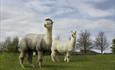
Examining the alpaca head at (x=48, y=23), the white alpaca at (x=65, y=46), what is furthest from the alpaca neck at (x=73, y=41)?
the alpaca head at (x=48, y=23)

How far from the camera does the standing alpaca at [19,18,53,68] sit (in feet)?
57.8

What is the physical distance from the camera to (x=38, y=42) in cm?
1772

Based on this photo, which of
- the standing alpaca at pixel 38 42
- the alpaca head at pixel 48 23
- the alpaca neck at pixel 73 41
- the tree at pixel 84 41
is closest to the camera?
the standing alpaca at pixel 38 42

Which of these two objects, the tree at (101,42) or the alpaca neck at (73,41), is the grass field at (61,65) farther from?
the tree at (101,42)

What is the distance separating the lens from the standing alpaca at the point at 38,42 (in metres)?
17.6

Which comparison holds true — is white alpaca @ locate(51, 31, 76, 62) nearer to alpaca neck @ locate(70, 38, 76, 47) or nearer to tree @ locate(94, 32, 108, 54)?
alpaca neck @ locate(70, 38, 76, 47)

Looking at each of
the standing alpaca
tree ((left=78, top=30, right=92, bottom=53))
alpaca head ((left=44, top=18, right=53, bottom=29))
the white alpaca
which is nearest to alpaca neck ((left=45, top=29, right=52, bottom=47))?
the standing alpaca

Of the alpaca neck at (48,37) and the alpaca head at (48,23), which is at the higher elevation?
the alpaca head at (48,23)

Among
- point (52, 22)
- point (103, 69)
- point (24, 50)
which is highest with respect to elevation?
point (52, 22)

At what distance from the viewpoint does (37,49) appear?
17625 millimetres

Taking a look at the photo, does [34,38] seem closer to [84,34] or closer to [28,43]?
[28,43]

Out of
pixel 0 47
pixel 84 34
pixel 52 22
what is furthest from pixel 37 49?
pixel 84 34

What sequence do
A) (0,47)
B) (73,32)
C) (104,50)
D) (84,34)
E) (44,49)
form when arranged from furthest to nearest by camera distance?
(104,50)
(84,34)
(0,47)
(73,32)
(44,49)

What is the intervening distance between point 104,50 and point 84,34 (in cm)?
885
